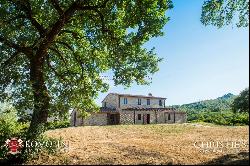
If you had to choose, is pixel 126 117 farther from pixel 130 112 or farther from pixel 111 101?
pixel 111 101

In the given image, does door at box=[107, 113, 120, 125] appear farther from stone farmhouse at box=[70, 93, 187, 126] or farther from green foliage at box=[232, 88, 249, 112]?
green foliage at box=[232, 88, 249, 112]

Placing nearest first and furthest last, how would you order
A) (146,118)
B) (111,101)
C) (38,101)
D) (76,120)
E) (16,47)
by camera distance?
(38,101) < (16,47) < (76,120) < (146,118) < (111,101)

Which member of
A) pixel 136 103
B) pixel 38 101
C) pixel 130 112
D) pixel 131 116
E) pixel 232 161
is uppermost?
pixel 38 101

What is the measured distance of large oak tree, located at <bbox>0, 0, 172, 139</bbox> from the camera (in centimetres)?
2198

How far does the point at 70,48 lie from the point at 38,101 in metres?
5.38

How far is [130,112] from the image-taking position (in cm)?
6938

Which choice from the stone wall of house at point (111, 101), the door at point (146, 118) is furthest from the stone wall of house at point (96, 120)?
the door at point (146, 118)

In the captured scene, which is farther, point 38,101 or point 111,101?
point 111,101

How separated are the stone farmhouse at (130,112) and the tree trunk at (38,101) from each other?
4344 cm

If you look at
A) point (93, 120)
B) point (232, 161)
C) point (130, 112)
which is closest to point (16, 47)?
point (232, 161)

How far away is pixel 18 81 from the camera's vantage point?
73.9 feet

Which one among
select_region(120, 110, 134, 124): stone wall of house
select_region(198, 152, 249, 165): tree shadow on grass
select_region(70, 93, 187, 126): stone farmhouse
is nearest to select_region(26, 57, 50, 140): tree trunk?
select_region(198, 152, 249, 165): tree shadow on grass

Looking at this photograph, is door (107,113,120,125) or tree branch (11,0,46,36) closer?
tree branch (11,0,46,36)

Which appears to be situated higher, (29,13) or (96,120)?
(29,13)
